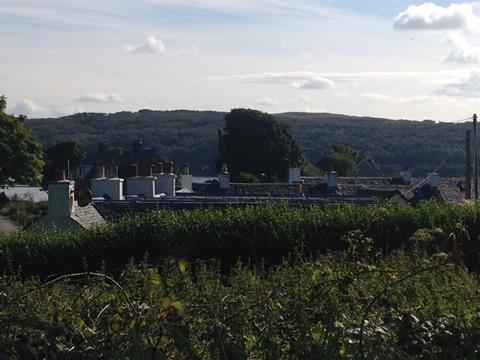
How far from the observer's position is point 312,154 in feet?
382

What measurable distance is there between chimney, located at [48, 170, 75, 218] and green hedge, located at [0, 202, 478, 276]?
166 inches

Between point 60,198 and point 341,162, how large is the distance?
4861 centimetres

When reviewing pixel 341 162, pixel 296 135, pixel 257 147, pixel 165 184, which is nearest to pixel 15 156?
pixel 257 147

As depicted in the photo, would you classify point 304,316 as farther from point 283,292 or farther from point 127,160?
point 127,160

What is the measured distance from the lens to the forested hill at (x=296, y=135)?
105688mm

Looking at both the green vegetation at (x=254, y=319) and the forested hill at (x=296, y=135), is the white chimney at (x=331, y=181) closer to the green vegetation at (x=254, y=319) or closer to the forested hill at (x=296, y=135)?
the green vegetation at (x=254, y=319)

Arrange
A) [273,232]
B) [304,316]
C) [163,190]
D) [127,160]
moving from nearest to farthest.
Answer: [304,316] < [273,232] < [163,190] < [127,160]

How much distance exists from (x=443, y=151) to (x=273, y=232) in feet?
275

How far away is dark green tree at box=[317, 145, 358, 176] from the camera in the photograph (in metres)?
71.6

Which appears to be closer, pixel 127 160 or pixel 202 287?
pixel 202 287

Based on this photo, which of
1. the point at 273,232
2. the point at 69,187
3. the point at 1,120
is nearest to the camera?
the point at 273,232

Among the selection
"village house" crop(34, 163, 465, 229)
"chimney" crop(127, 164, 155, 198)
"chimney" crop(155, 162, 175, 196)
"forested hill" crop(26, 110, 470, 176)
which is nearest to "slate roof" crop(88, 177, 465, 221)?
"village house" crop(34, 163, 465, 229)

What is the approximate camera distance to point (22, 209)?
2068 inches

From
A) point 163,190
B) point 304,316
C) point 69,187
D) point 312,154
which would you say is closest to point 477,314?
point 304,316
